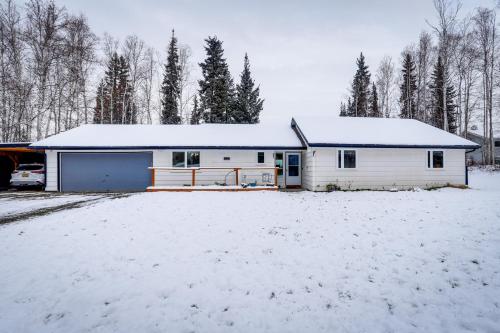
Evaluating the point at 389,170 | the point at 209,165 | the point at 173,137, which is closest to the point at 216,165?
the point at 209,165

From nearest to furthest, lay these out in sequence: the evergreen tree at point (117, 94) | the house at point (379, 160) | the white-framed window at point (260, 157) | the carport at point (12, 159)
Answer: the house at point (379, 160) < the white-framed window at point (260, 157) < the carport at point (12, 159) < the evergreen tree at point (117, 94)

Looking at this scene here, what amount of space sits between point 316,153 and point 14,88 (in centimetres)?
2333

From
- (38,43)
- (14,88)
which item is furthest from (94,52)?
(14,88)

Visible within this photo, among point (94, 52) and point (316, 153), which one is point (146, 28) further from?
point (316, 153)

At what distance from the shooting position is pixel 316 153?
13.3 m

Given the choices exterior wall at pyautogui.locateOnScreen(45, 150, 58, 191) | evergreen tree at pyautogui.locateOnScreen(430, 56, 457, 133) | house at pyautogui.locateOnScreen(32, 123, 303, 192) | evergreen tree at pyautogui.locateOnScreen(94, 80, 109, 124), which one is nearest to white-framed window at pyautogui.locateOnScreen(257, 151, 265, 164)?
house at pyautogui.locateOnScreen(32, 123, 303, 192)

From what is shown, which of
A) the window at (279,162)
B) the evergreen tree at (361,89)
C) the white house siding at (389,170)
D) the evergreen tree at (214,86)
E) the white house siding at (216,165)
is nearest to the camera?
the white house siding at (389,170)

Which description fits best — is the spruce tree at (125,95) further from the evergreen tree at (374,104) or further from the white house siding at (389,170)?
the evergreen tree at (374,104)

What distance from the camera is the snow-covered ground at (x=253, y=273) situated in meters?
2.98

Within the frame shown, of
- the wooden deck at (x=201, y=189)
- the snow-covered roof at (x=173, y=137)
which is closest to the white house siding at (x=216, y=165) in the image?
the snow-covered roof at (x=173, y=137)

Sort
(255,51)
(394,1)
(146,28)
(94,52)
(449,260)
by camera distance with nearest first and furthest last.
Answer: (449,260)
(394,1)
(94,52)
(146,28)
(255,51)

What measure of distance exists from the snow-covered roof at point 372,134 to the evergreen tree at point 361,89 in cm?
1657

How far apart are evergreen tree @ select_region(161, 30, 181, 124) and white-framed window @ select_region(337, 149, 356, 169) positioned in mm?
19656

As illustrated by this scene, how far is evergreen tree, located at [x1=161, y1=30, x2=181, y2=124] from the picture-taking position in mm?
27031
